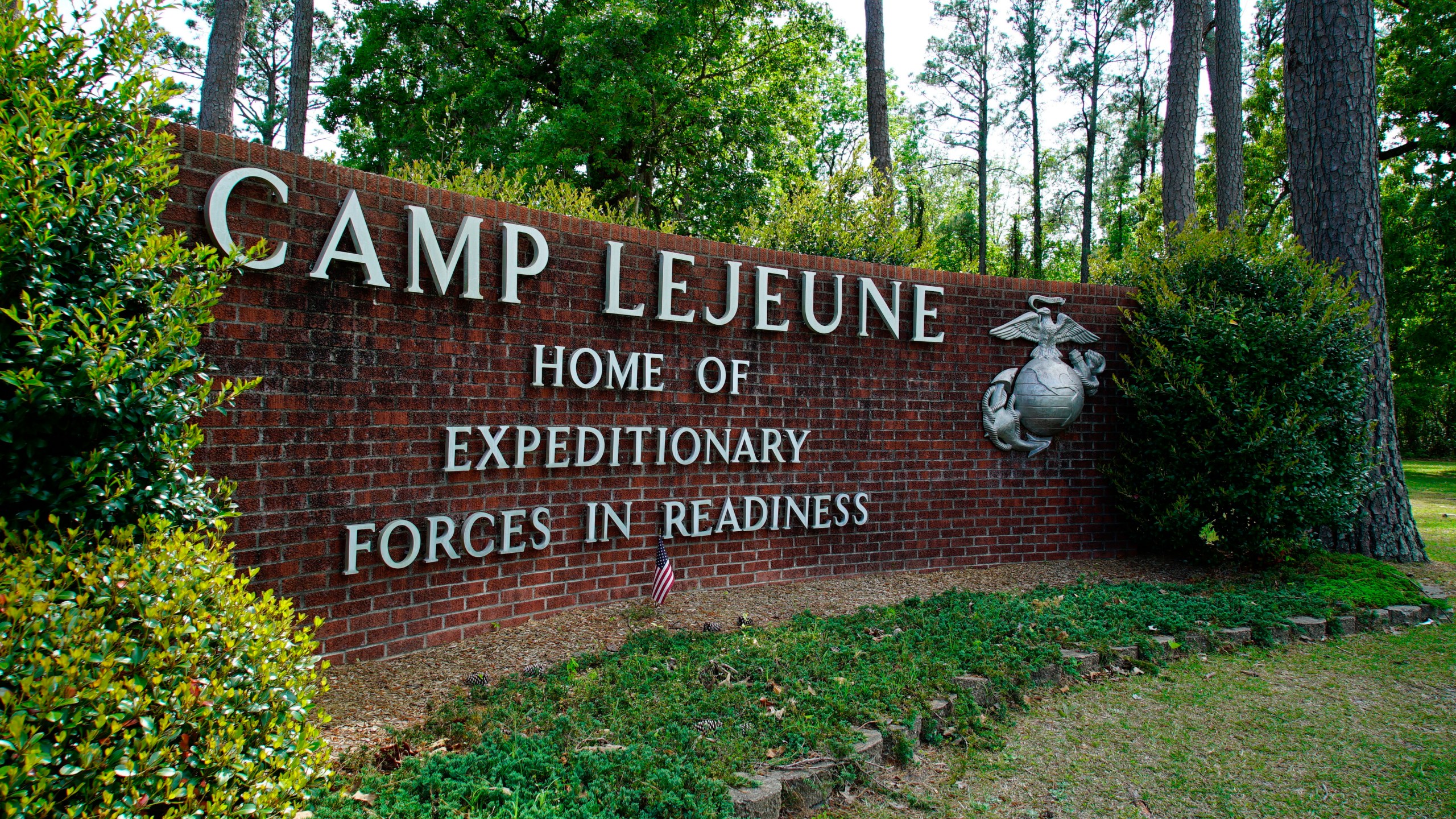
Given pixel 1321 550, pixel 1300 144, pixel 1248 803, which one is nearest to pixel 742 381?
pixel 1248 803

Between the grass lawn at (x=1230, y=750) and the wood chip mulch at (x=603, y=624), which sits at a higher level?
the wood chip mulch at (x=603, y=624)

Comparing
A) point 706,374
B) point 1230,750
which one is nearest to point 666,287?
point 706,374

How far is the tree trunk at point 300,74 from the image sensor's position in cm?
1345

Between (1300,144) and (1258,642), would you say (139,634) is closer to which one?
(1258,642)

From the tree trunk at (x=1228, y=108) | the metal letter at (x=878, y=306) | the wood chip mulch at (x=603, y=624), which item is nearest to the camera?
the wood chip mulch at (x=603, y=624)

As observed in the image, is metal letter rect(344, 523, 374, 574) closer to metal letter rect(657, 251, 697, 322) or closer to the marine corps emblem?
metal letter rect(657, 251, 697, 322)

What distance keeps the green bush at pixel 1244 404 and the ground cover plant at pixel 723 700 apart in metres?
0.93

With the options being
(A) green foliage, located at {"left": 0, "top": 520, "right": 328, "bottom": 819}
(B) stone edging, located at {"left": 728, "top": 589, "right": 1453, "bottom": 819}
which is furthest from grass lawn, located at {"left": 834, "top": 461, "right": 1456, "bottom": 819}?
(A) green foliage, located at {"left": 0, "top": 520, "right": 328, "bottom": 819}

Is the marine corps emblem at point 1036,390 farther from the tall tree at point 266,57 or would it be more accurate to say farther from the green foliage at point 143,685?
the tall tree at point 266,57

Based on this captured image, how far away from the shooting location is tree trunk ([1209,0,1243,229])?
39.8 ft

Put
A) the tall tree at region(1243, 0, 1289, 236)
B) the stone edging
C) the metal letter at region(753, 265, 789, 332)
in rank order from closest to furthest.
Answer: the stone edging
the metal letter at region(753, 265, 789, 332)
the tall tree at region(1243, 0, 1289, 236)

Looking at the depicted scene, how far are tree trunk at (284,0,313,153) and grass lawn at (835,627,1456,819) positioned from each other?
1393cm

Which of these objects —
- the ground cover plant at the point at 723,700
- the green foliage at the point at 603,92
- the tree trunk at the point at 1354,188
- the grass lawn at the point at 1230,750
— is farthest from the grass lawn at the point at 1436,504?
the green foliage at the point at 603,92

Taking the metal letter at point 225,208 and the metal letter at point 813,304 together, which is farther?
the metal letter at point 813,304
